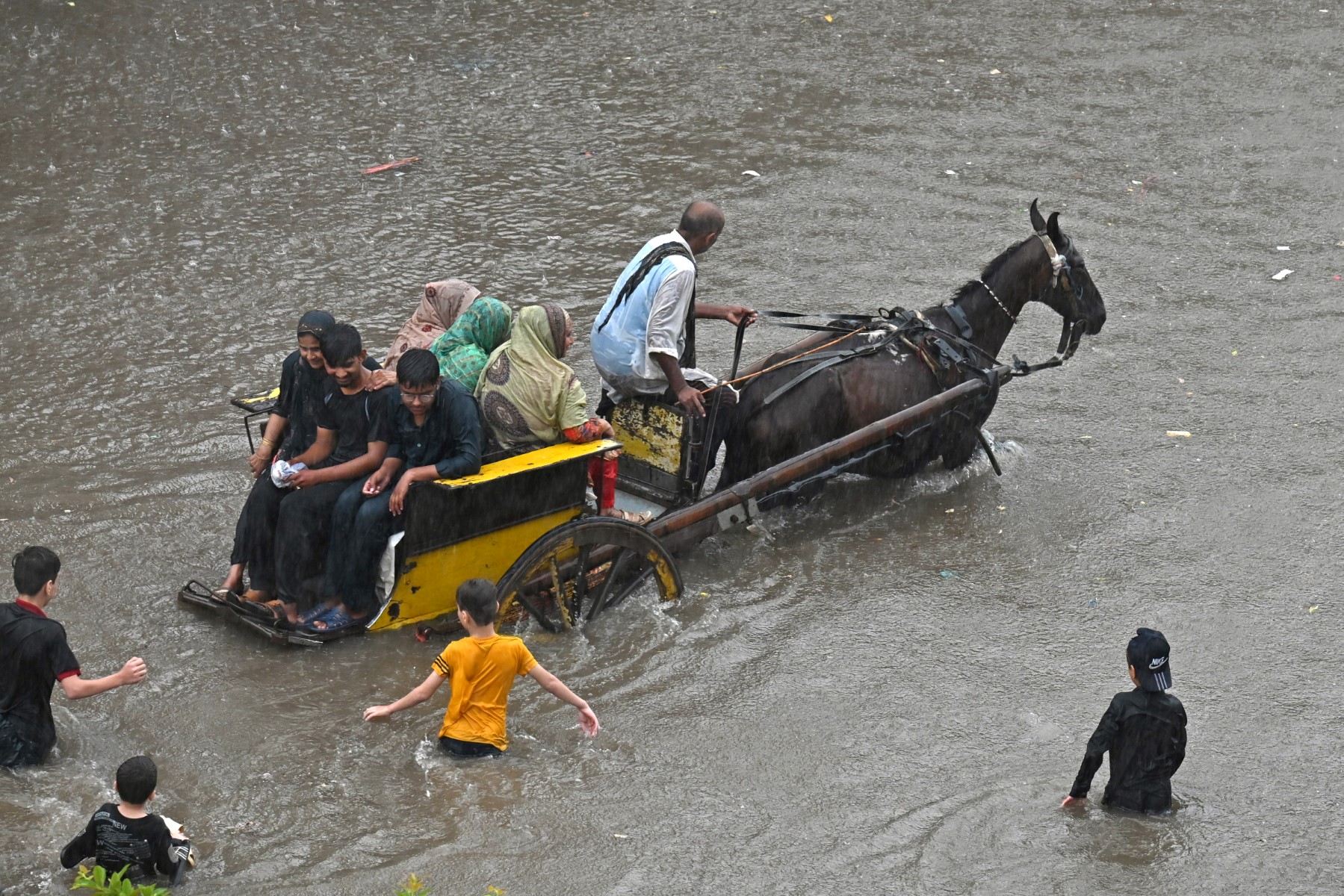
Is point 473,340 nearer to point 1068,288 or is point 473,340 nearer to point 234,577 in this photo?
point 234,577

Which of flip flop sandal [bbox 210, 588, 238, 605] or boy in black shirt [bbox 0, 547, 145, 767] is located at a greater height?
boy in black shirt [bbox 0, 547, 145, 767]

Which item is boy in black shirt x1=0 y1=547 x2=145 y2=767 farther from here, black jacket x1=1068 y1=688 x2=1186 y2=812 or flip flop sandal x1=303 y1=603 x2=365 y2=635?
black jacket x1=1068 y1=688 x2=1186 y2=812

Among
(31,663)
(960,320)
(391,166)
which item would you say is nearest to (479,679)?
(31,663)

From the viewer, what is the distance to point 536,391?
6336mm

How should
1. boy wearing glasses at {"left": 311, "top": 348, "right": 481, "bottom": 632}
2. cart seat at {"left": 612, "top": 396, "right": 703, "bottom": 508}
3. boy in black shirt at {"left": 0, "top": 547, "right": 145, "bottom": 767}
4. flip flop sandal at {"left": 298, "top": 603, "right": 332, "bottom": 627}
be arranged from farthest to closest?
cart seat at {"left": 612, "top": 396, "right": 703, "bottom": 508} → flip flop sandal at {"left": 298, "top": 603, "right": 332, "bottom": 627} → boy wearing glasses at {"left": 311, "top": 348, "right": 481, "bottom": 632} → boy in black shirt at {"left": 0, "top": 547, "right": 145, "bottom": 767}

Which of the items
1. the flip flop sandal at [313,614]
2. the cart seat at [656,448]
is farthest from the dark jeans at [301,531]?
the cart seat at [656,448]

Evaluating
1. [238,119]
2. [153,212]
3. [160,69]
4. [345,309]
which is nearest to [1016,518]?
[345,309]

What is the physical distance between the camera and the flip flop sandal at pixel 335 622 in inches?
244

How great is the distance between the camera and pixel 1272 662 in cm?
657

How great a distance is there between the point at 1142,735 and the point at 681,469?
8.58 feet

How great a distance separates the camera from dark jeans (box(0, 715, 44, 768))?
5.21m

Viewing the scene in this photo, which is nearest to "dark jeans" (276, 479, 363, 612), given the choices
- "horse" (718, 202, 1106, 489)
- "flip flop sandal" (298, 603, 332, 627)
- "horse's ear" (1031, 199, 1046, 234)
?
"flip flop sandal" (298, 603, 332, 627)

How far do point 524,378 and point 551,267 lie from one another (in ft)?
14.1

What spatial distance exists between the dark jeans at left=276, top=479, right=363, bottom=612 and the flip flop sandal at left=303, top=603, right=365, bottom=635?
14 cm
